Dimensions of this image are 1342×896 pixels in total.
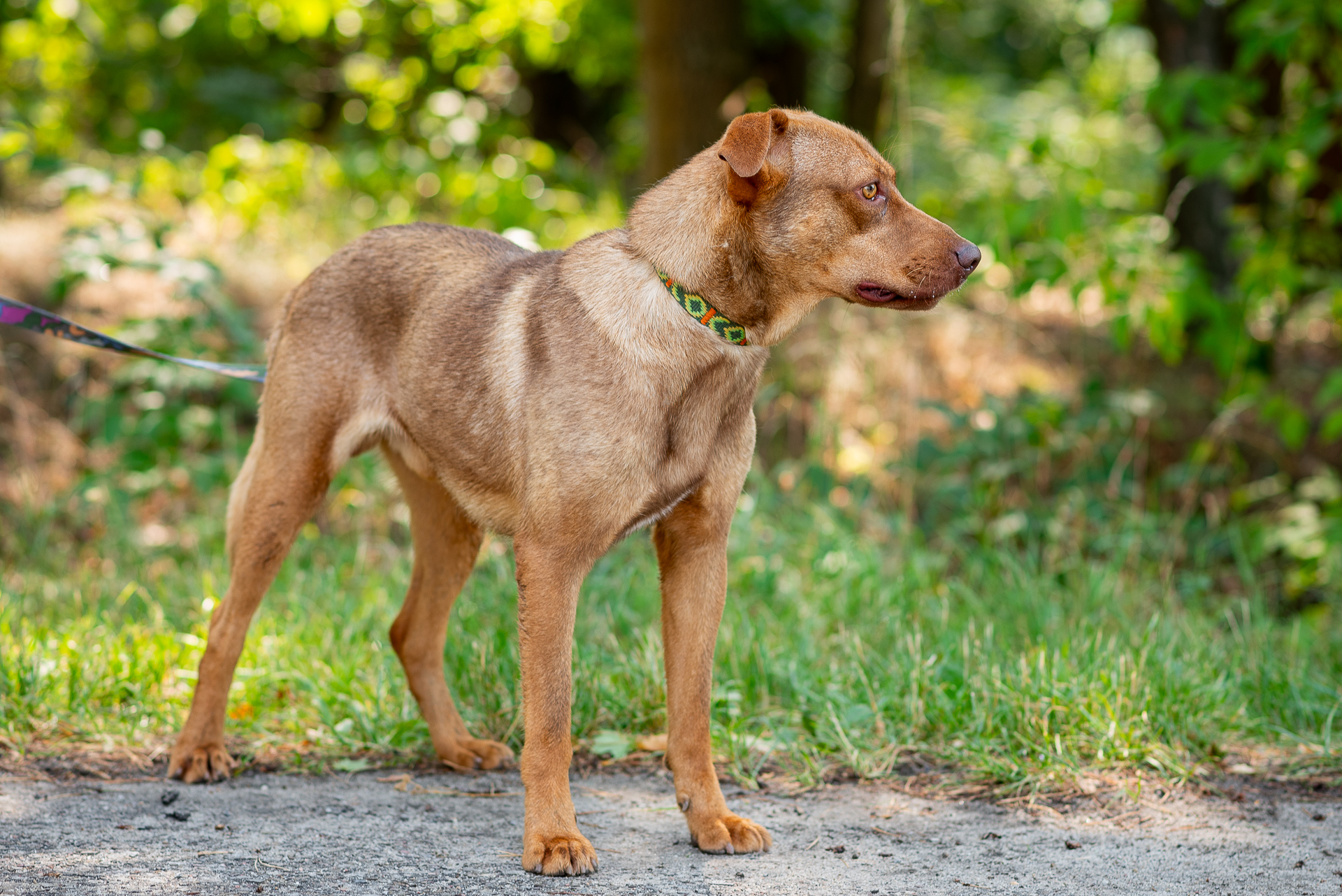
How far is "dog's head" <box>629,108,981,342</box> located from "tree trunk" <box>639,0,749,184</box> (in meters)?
5.67

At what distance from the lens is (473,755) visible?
4.09 metres

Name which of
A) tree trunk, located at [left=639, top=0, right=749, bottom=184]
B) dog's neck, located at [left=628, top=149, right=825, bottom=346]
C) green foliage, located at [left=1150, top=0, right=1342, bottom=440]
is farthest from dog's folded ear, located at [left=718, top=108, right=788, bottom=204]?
tree trunk, located at [left=639, top=0, right=749, bottom=184]

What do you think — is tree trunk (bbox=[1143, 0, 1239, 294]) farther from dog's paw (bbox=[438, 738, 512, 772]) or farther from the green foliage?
dog's paw (bbox=[438, 738, 512, 772])

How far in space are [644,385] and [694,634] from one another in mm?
798

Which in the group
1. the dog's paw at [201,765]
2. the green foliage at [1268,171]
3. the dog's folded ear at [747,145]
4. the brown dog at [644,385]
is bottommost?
the dog's paw at [201,765]

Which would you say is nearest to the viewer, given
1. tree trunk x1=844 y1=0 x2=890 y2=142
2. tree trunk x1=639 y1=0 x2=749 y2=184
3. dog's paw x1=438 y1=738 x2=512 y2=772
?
dog's paw x1=438 y1=738 x2=512 y2=772

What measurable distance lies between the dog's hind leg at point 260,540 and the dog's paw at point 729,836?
1642 mm

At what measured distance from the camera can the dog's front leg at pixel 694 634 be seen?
3.42 meters

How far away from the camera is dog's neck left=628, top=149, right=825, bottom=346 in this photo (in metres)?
3.28

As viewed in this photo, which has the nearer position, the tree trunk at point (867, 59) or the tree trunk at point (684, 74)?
the tree trunk at point (684, 74)

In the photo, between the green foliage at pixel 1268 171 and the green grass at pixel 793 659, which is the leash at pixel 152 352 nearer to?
the green grass at pixel 793 659

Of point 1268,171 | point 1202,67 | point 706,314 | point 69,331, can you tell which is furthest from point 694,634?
point 1202,67

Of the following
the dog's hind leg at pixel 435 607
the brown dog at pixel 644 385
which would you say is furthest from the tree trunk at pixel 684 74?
the brown dog at pixel 644 385

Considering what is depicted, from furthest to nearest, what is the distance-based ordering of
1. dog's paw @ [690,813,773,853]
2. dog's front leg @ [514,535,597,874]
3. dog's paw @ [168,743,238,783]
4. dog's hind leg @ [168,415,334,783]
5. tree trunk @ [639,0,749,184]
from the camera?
tree trunk @ [639,0,749,184] → dog's hind leg @ [168,415,334,783] → dog's paw @ [168,743,238,783] → dog's paw @ [690,813,773,853] → dog's front leg @ [514,535,597,874]
